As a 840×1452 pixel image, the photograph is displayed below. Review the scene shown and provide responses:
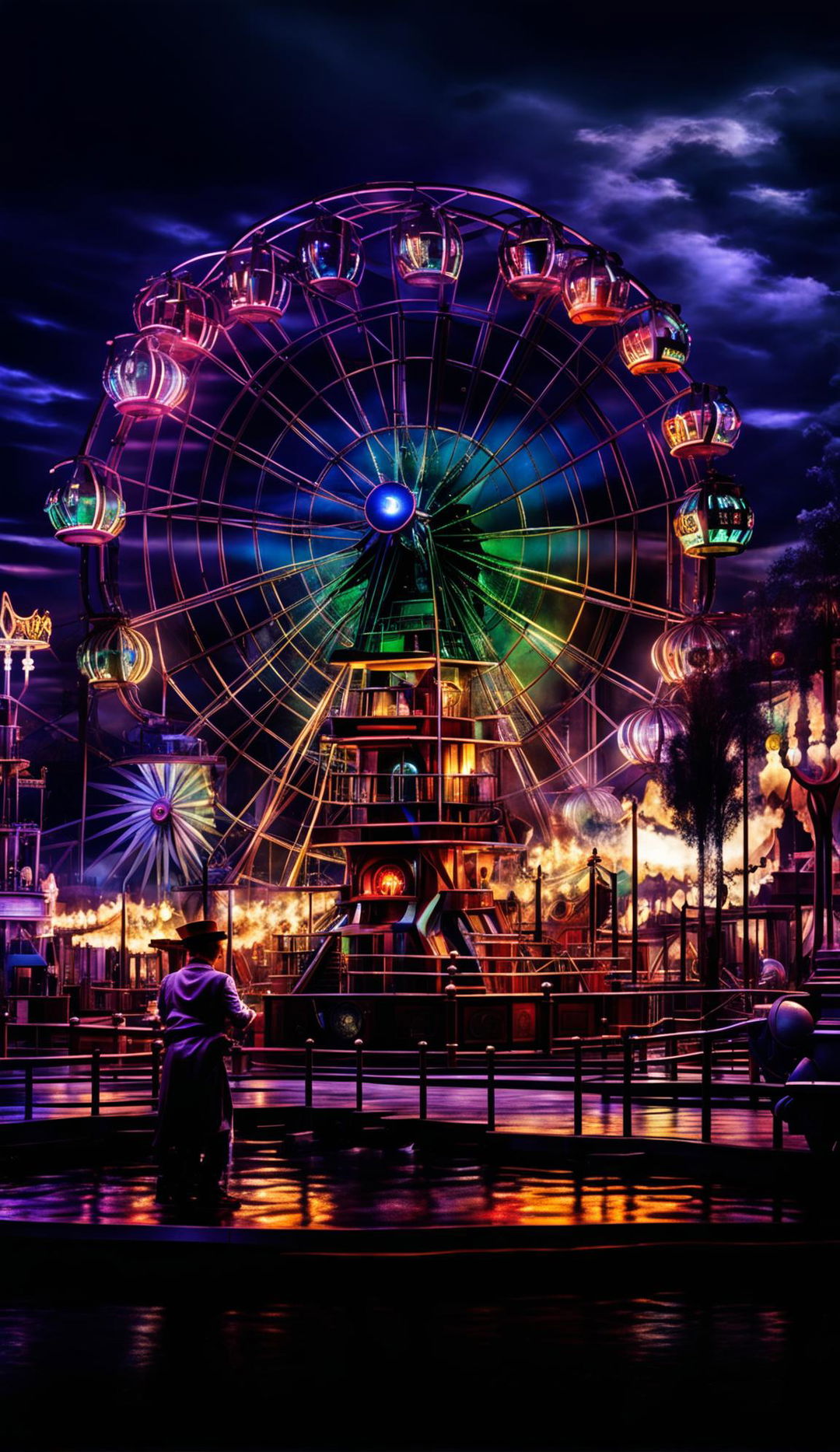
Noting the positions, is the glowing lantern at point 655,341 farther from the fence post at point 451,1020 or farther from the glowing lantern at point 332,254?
the fence post at point 451,1020

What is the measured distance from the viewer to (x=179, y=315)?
34.6m

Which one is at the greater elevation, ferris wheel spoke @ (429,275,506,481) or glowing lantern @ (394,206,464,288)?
glowing lantern @ (394,206,464,288)

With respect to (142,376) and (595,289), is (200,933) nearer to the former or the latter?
(595,289)

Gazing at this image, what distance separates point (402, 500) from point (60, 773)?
34499 millimetres

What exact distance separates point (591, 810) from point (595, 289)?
16.6 m

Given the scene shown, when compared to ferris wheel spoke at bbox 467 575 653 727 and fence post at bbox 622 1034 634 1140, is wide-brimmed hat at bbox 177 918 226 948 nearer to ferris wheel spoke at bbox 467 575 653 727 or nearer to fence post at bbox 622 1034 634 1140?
fence post at bbox 622 1034 634 1140

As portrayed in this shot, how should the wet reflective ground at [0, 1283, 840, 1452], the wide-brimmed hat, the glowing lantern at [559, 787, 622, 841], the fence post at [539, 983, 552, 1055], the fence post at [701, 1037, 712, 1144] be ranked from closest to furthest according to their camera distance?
the wet reflective ground at [0, 1283, 840, 1452] < the wide-brimmed hat < the fence post at [701, 1037, 712, 1144] < the fence post at [539, 983, 552, 1055] < the glowing lantern at [559, 787, 622, 841]

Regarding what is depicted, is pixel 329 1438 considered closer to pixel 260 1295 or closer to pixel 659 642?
pixel 260 1295

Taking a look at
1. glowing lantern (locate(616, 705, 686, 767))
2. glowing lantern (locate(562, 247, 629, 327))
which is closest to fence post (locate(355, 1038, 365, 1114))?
glowing lantern (locate(616, 705, 686, 767))

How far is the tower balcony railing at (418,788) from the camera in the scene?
33.4m

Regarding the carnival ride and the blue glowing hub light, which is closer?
the carnival ride

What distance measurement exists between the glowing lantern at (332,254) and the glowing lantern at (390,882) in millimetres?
10216

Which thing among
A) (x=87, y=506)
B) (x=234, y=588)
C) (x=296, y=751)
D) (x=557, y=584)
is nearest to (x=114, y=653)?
(x=87, y=506)

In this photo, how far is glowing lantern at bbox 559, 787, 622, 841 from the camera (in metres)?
45.7
